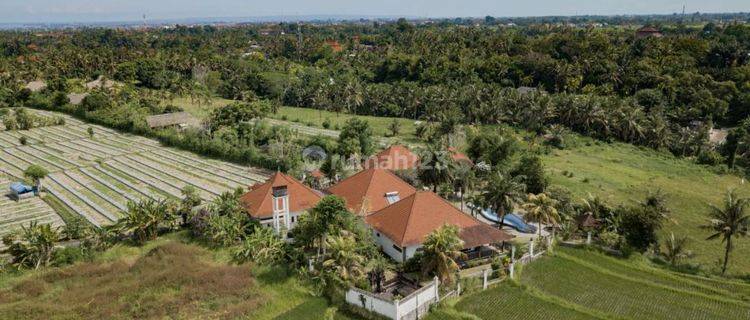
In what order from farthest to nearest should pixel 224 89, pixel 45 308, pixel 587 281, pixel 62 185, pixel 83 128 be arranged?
pixel 224 89, pixel 83 128, pixel 62 185, pixel 587 281, pixel 45 308

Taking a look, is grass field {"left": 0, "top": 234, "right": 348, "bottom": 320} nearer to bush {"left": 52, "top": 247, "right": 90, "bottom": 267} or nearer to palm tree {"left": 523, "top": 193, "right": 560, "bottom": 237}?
bush {"left": 52, "top": 247, "right": 90, "bottom": 267}

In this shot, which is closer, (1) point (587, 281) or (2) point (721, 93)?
(1) point (587, 281)

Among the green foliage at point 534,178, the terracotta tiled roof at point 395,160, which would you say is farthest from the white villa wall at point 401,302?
the terracotta tiled roof at point 395,160

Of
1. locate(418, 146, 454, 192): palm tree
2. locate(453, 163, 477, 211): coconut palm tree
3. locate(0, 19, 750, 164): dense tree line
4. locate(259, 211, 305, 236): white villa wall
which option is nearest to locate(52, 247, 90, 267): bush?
locate(259, 211, 305, 236): white villa wall

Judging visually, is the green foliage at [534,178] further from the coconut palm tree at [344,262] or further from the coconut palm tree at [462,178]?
the coconut palm tree at [344,262]

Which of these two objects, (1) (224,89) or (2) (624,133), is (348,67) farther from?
(2) (624,133)

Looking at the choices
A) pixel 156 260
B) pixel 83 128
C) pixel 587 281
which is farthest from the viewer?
pixel 83 128

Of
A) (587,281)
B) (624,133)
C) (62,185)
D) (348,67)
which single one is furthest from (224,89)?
(587,281)
